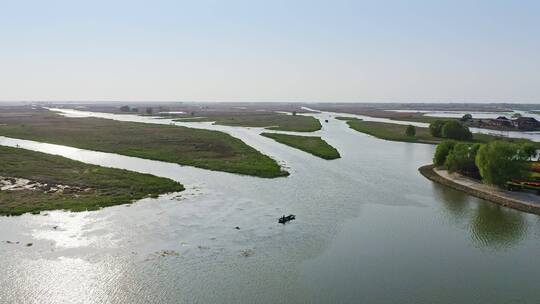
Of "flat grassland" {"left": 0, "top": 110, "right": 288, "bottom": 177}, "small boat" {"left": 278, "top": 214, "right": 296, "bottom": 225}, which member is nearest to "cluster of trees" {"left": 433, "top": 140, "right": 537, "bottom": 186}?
"flat grassland" {"left": 0, "top": 110, "right": 288, "bottom": 177}

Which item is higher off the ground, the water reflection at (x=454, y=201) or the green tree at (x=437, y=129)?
the green tree at (x=437, y=129)

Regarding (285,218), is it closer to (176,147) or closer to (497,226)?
(497,226)

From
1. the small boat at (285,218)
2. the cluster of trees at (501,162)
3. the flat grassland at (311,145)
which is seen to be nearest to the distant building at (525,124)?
the flat grassland at (311,145)

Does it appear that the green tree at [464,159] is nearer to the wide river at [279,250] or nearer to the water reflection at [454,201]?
the water reflection at [454,201]

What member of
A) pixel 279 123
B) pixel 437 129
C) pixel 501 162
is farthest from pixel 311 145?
pixel 279 123

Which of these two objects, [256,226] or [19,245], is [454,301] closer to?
[256,226]

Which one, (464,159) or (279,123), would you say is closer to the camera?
(464,159)
